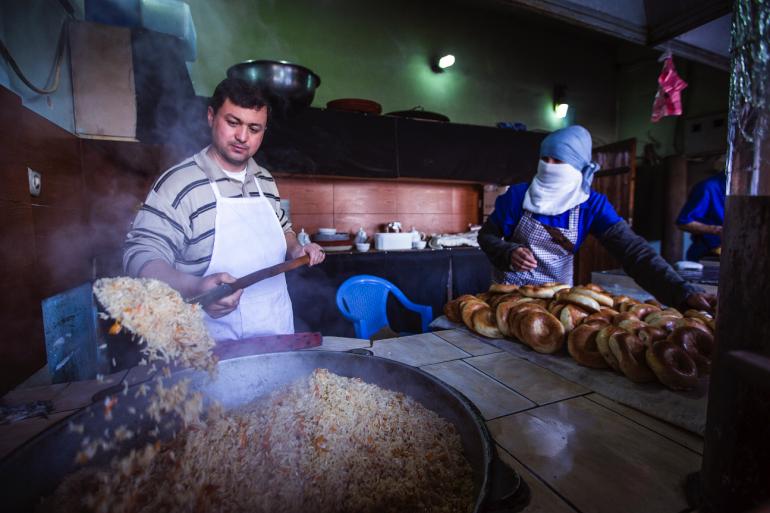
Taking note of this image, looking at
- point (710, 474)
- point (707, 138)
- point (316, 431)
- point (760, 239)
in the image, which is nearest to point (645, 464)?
point (710, 474)

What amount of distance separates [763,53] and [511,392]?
994 mm

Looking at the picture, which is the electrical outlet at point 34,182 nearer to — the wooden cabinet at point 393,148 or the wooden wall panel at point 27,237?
the wooden wall panel at point 27,237

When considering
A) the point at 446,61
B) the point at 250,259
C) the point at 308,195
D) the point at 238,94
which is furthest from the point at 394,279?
the point at 446,61

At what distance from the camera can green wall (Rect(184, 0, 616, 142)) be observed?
496cm

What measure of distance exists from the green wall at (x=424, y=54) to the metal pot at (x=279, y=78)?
6.63 feet

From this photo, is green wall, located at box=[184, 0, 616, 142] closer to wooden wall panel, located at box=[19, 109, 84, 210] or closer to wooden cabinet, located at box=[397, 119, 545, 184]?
wooden cabinet, located at box=[397, 119, 545, 184]

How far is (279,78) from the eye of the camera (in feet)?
10.6

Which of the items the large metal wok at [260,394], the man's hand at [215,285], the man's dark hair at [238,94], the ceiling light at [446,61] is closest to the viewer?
the large metal wok at [260,394]

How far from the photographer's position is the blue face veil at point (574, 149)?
254cm

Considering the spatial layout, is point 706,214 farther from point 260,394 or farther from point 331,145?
point 260,394

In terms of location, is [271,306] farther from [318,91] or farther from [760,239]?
[318,91]

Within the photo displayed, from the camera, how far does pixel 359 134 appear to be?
4566mm

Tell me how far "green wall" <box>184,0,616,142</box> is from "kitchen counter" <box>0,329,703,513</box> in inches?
191

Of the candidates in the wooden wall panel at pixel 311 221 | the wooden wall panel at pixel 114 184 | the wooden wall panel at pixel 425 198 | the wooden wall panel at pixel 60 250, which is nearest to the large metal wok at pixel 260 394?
the wooden wall panel at pixel 60 250
